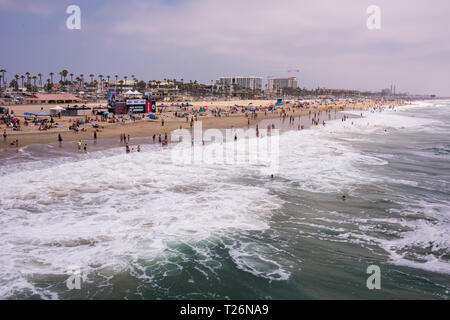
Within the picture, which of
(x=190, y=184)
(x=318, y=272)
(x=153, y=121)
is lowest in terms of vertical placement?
(x=318, y=272)

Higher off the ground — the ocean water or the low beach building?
the low beach building

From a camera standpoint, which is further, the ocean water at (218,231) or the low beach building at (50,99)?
the low beach building at (50,99)

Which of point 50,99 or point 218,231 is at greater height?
point 50,99

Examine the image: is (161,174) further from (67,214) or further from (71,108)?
(71,108)

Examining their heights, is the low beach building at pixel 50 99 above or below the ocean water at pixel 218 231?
above

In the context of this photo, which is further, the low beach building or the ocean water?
the low beach building

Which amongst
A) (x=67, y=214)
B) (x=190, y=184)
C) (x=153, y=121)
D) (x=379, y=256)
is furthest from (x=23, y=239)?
(x=153, y=121)

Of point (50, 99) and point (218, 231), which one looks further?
point (50, 99)

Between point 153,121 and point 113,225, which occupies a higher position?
point 153,121
